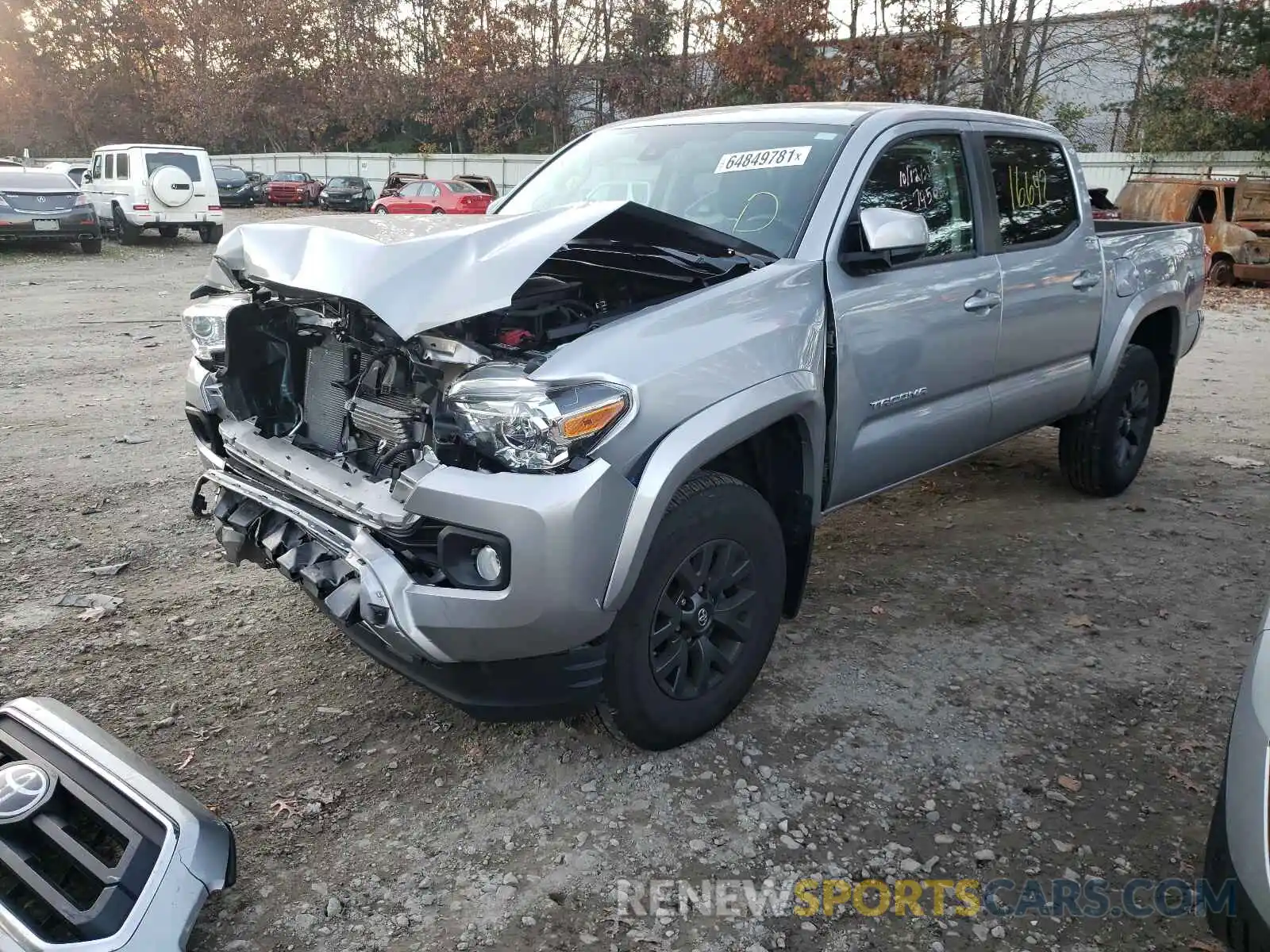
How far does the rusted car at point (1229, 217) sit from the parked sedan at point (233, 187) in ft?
88.6

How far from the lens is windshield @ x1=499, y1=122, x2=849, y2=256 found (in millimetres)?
3439

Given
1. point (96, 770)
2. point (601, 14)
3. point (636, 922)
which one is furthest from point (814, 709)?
point (601, 14)

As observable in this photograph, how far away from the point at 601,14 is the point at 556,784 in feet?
113

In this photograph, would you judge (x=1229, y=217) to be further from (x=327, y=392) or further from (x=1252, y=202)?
(x=327, y=392)

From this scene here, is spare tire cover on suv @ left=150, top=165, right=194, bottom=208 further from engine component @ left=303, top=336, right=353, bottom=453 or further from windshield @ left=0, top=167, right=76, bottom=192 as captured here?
engine component @ left=303, top=336, right=353, bottom=453

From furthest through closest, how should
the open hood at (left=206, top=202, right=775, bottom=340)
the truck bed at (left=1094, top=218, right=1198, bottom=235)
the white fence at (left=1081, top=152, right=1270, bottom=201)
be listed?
1. the white fence at (left=1081, top=152, right=1270, bottom=201)
2. the truck bed at (left=1094, top=218, right=1198, bottom=235)
3. the open hood at (left=206, top=202, right=775, bottom=340)

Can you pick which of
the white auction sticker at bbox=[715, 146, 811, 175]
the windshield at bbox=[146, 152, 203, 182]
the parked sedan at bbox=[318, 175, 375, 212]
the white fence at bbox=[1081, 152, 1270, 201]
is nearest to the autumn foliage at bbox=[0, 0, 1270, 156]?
the white fence at bbox=[1081, 152, 1270, 201]

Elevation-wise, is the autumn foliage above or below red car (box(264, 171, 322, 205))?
above

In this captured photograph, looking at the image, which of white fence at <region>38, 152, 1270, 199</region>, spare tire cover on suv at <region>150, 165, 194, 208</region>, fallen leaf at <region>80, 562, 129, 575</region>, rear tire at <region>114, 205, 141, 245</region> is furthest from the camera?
white fence at <region>38, 152, 1270, 199</region>

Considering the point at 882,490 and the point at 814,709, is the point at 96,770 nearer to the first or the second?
the point at 814,709

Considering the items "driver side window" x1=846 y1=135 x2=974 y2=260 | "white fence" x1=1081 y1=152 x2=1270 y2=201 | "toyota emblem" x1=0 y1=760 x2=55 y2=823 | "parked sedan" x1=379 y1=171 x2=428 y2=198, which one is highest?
"white fence" x1=1081 y1=152 x2=1270 y2=201

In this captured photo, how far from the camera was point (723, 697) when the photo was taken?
9.96 feet

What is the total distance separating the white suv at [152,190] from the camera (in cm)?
1914

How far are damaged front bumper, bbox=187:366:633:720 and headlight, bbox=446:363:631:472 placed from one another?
70 millimetres
